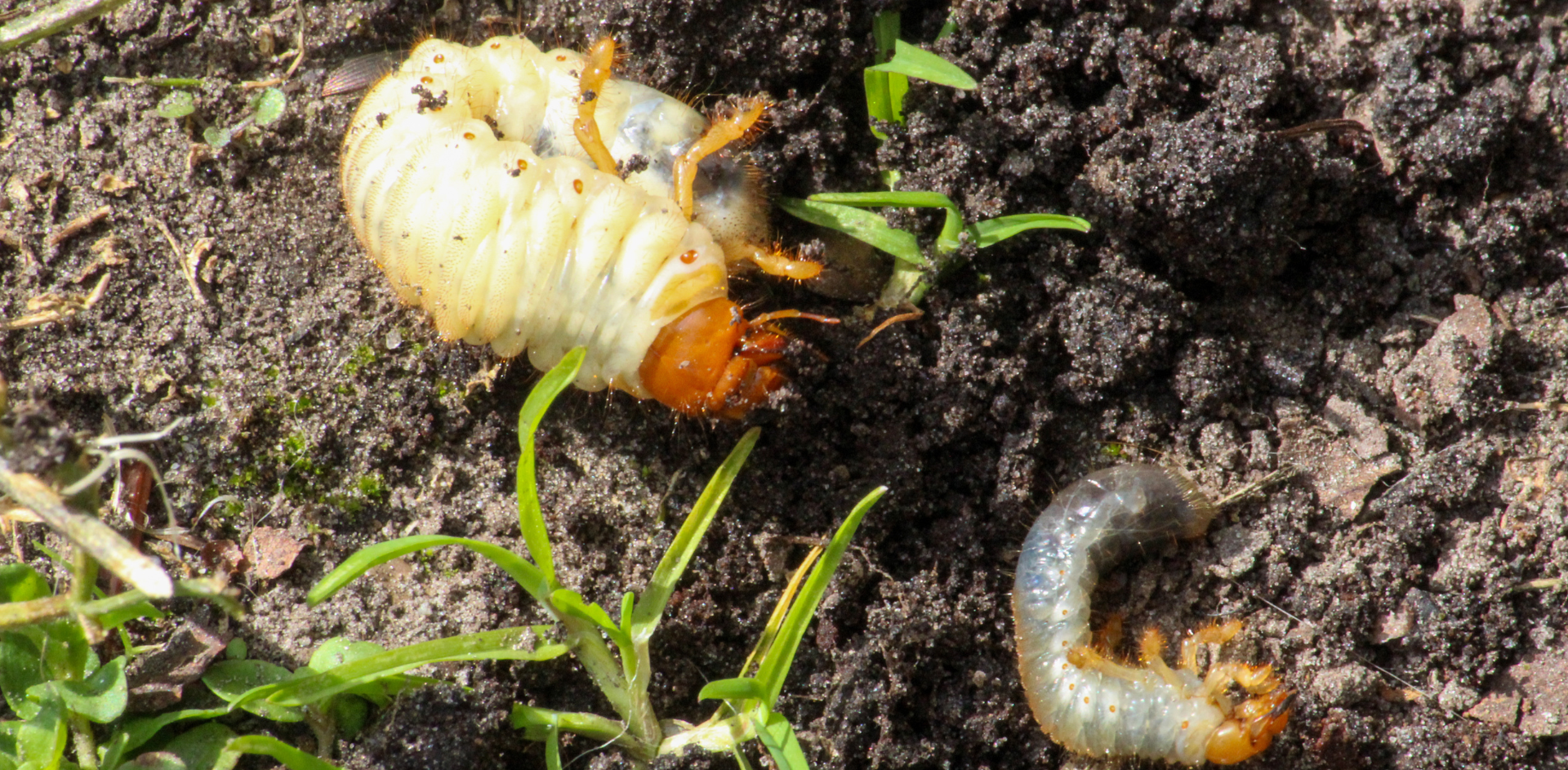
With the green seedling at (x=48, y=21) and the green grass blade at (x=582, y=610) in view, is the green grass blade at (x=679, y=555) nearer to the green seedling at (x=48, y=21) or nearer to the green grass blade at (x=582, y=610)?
the green grass blade at (x=582, y=610)

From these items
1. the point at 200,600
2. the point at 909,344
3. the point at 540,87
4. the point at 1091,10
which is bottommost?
the point at 200,600

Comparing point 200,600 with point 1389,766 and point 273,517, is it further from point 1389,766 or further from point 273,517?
point 1389,766

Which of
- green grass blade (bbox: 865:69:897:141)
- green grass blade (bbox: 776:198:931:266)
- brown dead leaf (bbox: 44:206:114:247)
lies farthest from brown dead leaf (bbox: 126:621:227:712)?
green grass blade (bbox: 865:69:897:141)

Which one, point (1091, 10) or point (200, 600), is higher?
point (1091, 10)

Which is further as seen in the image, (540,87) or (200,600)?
(540,87)

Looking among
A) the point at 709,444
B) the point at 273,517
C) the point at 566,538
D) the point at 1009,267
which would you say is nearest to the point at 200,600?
the point at 273,517

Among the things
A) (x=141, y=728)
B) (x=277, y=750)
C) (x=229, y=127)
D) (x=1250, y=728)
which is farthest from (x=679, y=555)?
(x=229, y=127)
